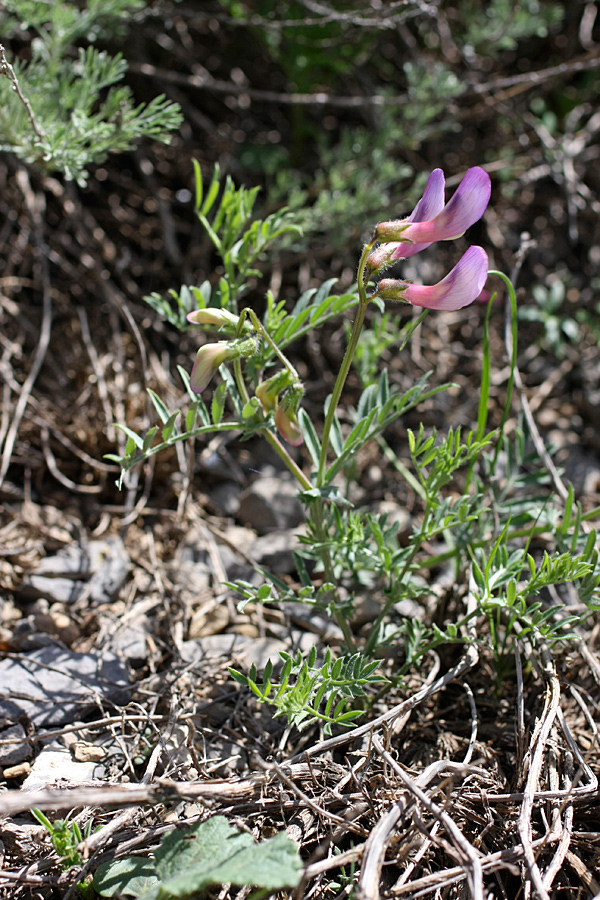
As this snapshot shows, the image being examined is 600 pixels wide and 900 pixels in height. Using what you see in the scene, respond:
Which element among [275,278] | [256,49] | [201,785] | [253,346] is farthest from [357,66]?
A: [201,785]

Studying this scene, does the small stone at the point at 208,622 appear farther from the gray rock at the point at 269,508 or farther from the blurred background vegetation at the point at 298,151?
the blurred background vegetation at the point at 298,151

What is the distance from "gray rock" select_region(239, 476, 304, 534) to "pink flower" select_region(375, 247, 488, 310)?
124cm

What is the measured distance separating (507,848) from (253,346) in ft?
4.01

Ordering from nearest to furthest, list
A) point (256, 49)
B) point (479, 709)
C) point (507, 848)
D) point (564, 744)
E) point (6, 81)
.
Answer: point (507, 848), point (564, 744), point (479, 709), point (6, 81), point (256, 49)

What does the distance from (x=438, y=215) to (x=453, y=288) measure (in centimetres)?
15

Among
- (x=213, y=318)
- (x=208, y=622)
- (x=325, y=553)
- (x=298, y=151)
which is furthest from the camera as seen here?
(x=298, y=151)

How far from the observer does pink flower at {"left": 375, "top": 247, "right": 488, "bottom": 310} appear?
4.53 ft

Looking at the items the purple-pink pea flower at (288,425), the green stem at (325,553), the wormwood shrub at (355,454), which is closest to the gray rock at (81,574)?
the wormwood shrub at (355,454)

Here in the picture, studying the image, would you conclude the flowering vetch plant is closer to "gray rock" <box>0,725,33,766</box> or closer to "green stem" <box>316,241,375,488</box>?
"green stem" <box>316,241,375,488</box>

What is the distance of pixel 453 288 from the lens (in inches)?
55.6

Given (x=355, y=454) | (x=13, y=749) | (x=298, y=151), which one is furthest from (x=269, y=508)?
(x=298, y=151)

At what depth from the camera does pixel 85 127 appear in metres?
2.06

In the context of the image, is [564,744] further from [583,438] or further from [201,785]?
[583,438]

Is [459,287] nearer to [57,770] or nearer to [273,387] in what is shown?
[273,387]
